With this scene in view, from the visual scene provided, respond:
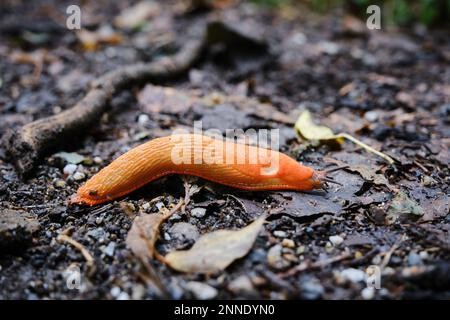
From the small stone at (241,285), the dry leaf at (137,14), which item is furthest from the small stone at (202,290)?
the dry leaf at (137,14)

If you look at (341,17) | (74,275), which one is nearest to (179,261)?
(74,275)

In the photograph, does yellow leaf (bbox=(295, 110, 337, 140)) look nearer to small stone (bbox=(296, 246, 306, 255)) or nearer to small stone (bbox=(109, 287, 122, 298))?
small stone (bbox=(296, 246, 306, 255))

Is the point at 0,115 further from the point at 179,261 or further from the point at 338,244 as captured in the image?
the point at 338,244

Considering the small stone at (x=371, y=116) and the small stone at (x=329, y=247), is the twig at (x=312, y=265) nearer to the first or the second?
the small stone at (x=329, y=247)

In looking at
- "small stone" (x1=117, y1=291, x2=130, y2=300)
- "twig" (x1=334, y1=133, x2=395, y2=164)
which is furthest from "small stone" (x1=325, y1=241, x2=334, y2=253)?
"small stone" (x1=117, y1=291, x2=130, y2=300)

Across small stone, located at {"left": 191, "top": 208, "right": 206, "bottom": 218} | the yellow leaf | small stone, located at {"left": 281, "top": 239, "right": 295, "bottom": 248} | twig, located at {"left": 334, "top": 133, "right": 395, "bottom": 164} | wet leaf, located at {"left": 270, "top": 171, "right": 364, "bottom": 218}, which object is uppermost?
the yellow leaf

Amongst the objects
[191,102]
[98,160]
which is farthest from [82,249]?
[191,102]
